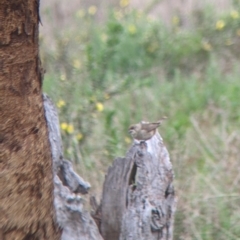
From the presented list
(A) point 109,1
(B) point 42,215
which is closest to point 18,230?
(B) point 42,215

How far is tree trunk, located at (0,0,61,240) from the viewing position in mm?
1489

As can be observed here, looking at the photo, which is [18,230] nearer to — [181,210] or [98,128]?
[181,210]

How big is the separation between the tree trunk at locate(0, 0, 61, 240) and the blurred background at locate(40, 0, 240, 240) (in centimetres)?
122

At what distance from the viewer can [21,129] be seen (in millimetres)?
1561

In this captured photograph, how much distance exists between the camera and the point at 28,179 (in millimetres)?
1598

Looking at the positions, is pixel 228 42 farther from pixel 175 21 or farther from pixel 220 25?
pixel 175 21

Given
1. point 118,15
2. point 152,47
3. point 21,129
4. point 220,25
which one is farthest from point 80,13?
point 21,129

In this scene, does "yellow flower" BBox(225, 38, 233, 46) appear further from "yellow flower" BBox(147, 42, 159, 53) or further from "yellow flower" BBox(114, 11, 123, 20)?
"yellow flower" BBox(114, 11, 123, 20)

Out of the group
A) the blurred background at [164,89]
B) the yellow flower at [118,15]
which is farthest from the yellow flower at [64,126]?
the yellow flower at [118,15]

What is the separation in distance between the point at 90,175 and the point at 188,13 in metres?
3.18

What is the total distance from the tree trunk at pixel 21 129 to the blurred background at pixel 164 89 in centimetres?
122

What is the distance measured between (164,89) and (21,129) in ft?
9.89

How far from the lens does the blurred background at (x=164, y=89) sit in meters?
3.10

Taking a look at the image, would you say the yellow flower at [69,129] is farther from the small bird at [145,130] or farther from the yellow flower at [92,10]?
the yellow flower at [92,10]
